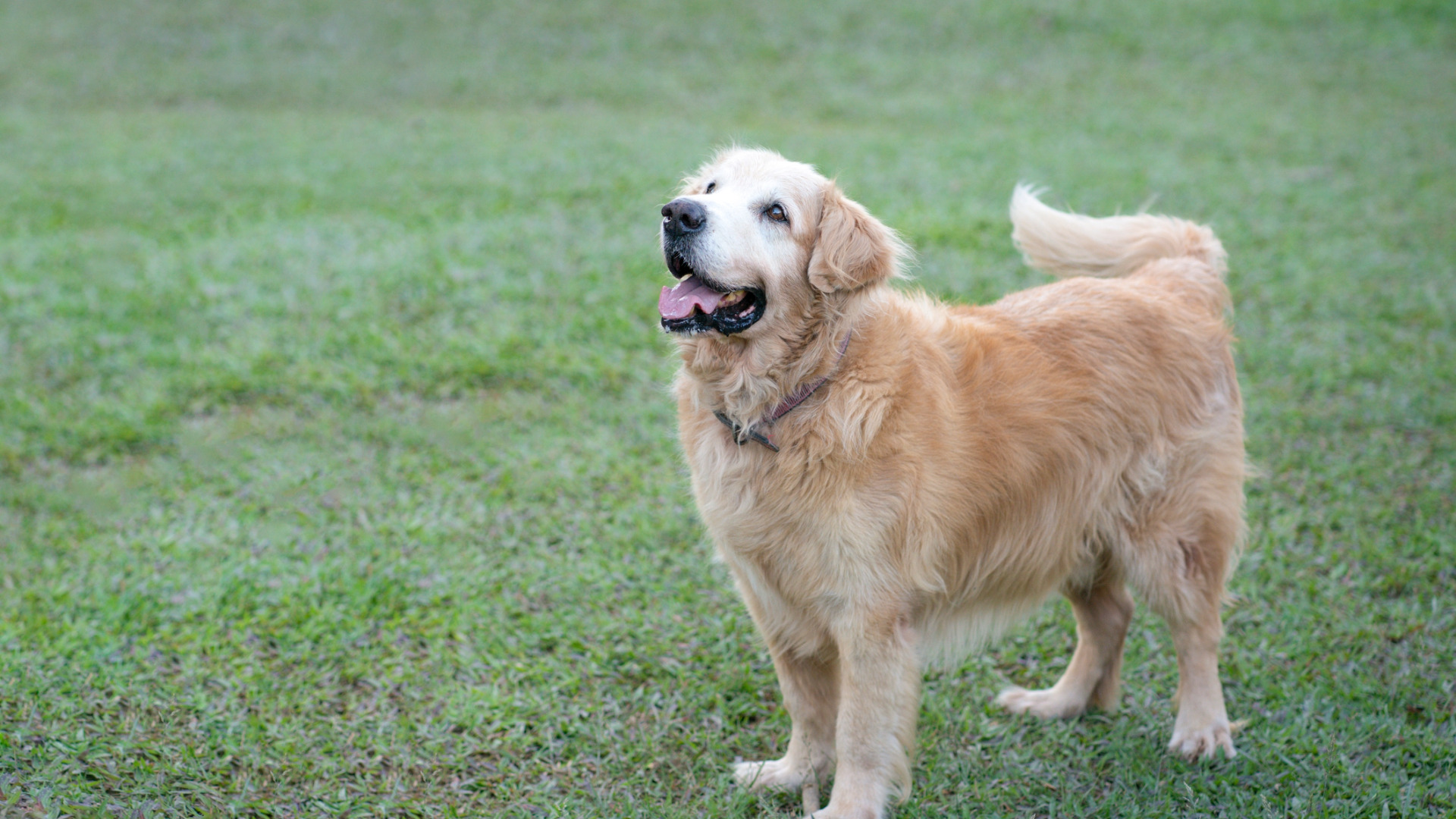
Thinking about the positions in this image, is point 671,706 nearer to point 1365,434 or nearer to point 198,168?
point 1365,434

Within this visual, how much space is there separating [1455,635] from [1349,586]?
Answer: 428 mm

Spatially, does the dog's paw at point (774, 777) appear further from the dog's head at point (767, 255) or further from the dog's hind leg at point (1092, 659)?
the dog's head at point (767, 255)

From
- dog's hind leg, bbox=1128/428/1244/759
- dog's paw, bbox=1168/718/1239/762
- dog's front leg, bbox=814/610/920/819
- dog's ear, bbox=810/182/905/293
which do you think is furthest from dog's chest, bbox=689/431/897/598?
dog's paw, bbox=1168/718/1239/762

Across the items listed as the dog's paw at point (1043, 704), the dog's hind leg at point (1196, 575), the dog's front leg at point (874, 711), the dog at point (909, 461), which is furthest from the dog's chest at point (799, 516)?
the dog's paw at point (1043, 704)

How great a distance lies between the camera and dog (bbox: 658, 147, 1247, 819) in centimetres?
307

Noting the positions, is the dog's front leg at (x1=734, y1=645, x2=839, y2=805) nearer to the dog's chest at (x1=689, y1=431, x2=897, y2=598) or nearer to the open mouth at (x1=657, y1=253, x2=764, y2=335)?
the dog's chest at (x1=689, y1=431, x2=897, y2=598)

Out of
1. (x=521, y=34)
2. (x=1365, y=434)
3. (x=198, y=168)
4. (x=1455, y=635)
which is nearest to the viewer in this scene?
(x=1455, y=635)

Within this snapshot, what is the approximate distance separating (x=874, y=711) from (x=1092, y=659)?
123 centimetres

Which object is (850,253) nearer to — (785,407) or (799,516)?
(785,407)

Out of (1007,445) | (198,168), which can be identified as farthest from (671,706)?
(198,168)

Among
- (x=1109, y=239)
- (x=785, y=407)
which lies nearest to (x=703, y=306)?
(x=785, y=407)

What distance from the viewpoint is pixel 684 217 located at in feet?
9.78

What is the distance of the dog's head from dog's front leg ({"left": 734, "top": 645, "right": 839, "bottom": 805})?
112 cm

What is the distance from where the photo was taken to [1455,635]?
419 cm
